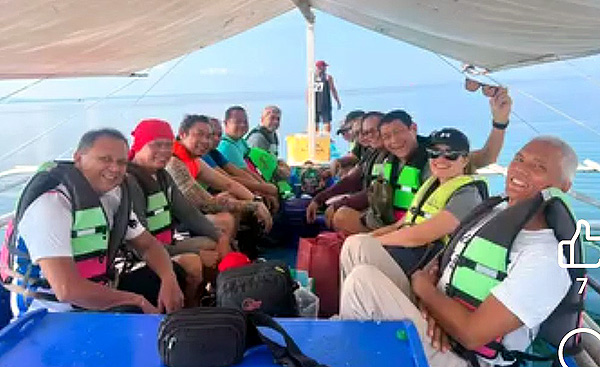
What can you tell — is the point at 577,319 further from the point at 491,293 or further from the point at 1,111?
the point at 1,111

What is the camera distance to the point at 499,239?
1.52 m

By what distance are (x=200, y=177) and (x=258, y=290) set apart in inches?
71.2

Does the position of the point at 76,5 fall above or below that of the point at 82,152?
above

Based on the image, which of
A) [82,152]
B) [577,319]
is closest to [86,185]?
[82,152]

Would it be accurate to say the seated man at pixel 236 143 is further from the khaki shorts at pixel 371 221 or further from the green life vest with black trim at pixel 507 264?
the green life vest with black trim at pixel 507 264

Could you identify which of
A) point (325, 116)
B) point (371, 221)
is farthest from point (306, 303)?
point (325, 116)

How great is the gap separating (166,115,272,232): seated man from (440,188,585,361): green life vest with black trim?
175cm

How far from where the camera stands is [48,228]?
1.67 metres

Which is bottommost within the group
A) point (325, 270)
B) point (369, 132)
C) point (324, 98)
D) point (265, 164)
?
point (325, 270)

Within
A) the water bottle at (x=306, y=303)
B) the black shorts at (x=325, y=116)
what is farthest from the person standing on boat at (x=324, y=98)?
the water bottle at (x=306, y=303)

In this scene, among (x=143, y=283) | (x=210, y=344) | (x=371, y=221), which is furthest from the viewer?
(x=371, y=221)

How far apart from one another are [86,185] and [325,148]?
16.0 feet

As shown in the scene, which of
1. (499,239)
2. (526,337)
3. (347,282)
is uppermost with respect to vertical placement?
(499,239)

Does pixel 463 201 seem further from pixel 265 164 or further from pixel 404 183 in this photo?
pixel 265 164
